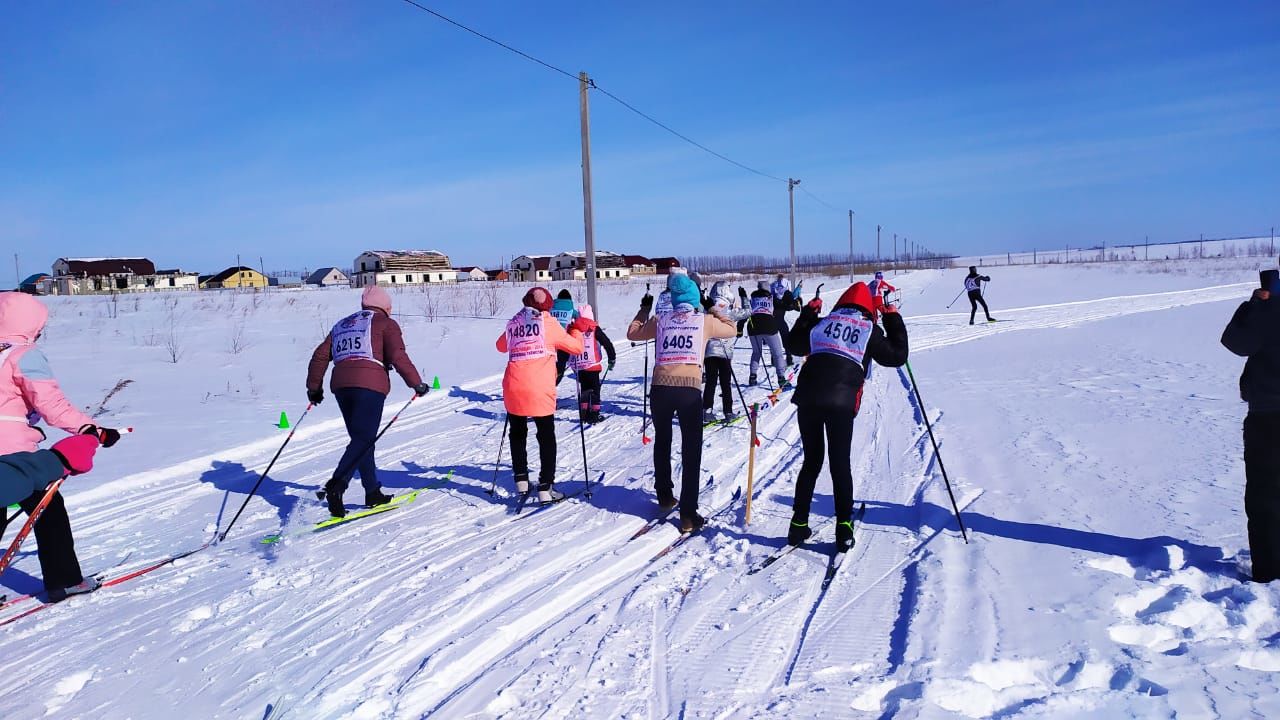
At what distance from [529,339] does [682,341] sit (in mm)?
1403

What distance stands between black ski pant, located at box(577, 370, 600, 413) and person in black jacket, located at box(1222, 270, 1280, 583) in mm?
6401

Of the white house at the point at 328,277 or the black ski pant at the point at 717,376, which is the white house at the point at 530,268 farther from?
the black ski pant at the point at 717,376

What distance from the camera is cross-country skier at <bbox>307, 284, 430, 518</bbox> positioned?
5.82m

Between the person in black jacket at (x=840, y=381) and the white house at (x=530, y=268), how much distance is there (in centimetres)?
8476

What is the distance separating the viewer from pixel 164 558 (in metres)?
5.29

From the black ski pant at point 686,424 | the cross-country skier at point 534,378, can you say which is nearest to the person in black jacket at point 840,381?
the black ski pant at point 686,424

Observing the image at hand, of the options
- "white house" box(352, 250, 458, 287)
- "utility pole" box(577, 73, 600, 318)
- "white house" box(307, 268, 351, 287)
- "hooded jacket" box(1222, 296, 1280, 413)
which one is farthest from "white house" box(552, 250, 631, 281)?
"hooded jacket" box(1222, 296, 1280, 413)

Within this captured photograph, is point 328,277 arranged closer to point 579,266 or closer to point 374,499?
point 579,266

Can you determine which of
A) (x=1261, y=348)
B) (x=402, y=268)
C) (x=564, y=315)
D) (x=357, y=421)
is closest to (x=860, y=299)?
(x=1261, y=348)

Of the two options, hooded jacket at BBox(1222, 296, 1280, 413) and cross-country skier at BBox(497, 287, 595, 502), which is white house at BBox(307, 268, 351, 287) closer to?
cross-country skier at BBox(497, 287, 595, 502)

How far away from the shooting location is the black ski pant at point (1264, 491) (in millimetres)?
3820

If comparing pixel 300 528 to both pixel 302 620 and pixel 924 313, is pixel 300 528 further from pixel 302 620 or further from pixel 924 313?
pixel 924 313

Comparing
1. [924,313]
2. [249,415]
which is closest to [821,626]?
[249,415]

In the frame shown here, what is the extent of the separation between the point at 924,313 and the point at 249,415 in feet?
77.2
